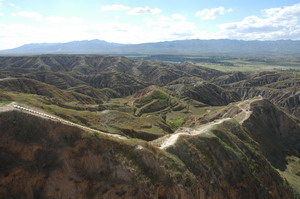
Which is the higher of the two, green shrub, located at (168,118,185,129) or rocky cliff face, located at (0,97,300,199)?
rocky cliff face, located at (0,97,300,199)

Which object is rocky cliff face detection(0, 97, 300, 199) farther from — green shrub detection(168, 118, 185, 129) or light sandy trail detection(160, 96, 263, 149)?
green shrub detection(168, 118, 185, 129)

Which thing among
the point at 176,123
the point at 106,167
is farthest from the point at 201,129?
the point at 176,123

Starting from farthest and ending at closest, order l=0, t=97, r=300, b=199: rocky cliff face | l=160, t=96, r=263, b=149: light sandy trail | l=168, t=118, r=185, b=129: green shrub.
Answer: l=168, t=118, r=185, b=129: green shrub, l=160, t=96, r=263, b=149: light sandy trail, l=0, t=97, r=300, b=199: rocky cliff face

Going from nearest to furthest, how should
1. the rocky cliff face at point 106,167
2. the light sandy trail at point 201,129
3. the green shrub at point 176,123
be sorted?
the rocky cliff face at point 106,167, the light sandy trail at point 201,129, the green shrub at point 176,123

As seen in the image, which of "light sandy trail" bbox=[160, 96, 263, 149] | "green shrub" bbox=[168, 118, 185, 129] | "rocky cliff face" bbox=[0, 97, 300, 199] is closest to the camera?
"rocky cliff face" bbox=[0, 97, 300, 199]

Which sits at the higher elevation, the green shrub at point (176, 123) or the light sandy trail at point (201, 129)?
the light sandy trail at point (201, 129)

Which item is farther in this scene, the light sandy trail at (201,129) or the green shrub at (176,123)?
the green shrub at (176,123)

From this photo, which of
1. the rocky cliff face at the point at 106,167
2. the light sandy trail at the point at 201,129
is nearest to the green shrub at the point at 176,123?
the light sandy trail at the point at 201,129

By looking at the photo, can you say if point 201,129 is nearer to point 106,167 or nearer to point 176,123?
point 106,167

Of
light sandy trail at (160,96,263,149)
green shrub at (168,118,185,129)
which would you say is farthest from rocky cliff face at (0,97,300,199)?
green shrub at (168,118,185,129)

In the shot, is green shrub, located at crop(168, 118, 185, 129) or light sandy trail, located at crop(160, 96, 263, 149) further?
green shrub, located at crop(168, 118, 185, 129)

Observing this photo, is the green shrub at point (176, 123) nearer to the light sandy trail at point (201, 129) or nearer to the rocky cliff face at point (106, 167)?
the light sandy trail at point (201, 129)

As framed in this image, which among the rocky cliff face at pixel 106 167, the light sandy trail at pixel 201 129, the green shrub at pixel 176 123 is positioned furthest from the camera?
the green shrub at pixel 176 123
